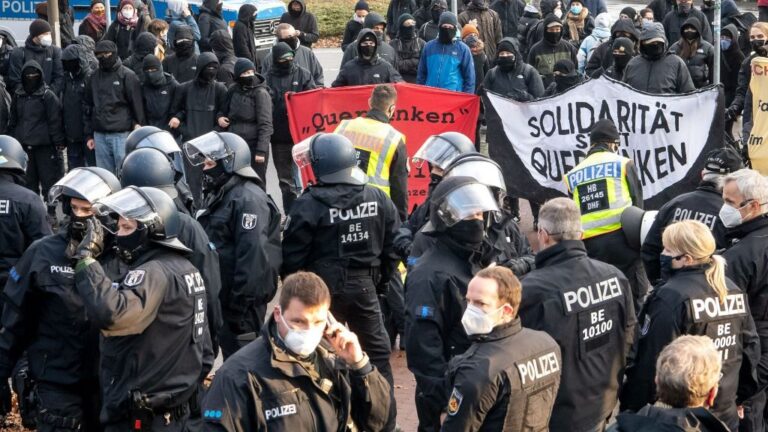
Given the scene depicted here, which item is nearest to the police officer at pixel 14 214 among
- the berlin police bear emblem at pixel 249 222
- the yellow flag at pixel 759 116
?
the berlin police bear emblem at pixel 249 222

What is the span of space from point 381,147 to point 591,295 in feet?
14.5

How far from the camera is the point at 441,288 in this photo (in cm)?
678

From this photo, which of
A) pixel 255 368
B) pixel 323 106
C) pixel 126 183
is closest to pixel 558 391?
pixel 255 368

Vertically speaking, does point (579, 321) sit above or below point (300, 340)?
below

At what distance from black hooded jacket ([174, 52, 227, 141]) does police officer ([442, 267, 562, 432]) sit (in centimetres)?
895

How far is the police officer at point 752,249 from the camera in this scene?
7.46 meters

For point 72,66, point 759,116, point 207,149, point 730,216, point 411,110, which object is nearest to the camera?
point 730,216

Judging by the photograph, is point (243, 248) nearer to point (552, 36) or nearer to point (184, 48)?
point (184, 48)

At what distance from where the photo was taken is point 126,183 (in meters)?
8.98

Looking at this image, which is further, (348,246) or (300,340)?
Result: (348,246)

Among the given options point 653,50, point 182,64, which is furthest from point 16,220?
point 182,64

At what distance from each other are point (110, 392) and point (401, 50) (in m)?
11.8

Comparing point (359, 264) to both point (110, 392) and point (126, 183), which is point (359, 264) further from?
point (110, 392)

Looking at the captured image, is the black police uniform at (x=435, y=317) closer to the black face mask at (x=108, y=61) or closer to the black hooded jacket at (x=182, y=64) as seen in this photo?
the black face mask at (x=108, y=61)
